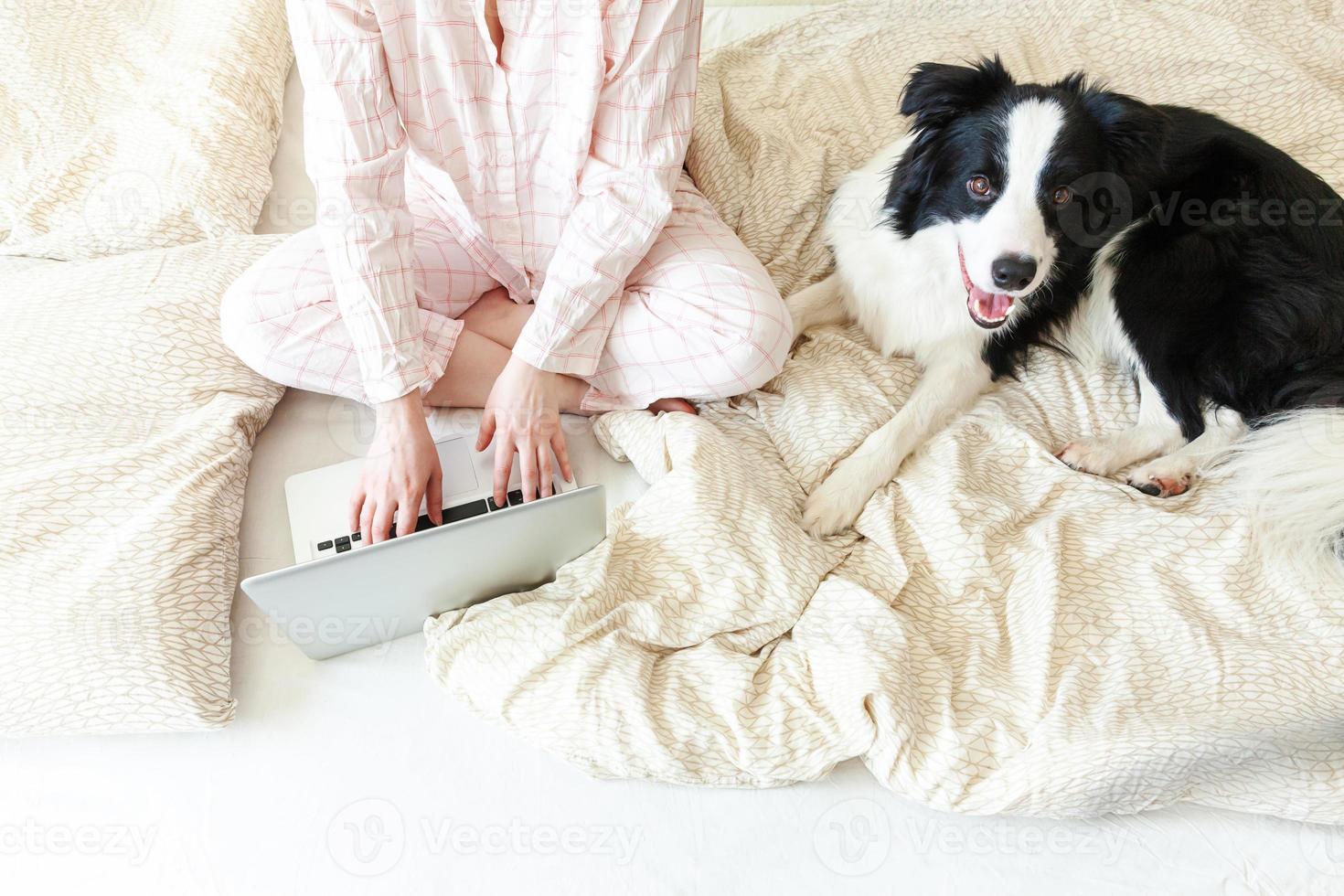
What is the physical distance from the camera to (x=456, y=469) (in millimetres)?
1250

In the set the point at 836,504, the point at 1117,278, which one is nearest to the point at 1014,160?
the point at 1117,278

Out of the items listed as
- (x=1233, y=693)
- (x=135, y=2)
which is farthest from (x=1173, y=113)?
(x=135, y=2)

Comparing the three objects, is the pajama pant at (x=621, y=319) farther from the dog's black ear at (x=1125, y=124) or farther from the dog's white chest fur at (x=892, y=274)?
the dog's black ear at (x=1125, y=124)

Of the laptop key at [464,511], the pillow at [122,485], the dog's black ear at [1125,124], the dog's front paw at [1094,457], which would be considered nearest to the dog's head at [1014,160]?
the dog's black ear at [1125,124]

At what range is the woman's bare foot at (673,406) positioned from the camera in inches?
56.8

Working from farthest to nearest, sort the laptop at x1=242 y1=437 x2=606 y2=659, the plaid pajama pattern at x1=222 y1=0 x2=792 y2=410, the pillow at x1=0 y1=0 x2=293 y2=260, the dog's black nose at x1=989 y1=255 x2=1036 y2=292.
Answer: the pillow at x1=0 y1=0 x2=293 y2=260 → the dog's black nose at x1=989 y1=255 x2=1036 y2=292 → the plaid pajama pattern at x1=222 y1=0 x2=792 y2=410 → the laptop at x1=242 y1=437 x2=606 y2=659

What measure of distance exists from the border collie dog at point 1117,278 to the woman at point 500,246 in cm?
30

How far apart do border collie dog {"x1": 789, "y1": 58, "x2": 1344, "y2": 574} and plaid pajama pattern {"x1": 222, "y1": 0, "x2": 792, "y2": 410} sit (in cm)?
29

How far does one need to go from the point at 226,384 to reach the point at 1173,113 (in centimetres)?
188

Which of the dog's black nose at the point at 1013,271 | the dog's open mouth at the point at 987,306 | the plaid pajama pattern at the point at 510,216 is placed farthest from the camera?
the dog's open mouth at the point at 987,306

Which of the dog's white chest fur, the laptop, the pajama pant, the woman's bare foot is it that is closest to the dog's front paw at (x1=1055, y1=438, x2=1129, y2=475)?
the dog's white chest fur

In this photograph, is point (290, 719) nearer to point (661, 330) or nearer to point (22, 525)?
point (22, 525)

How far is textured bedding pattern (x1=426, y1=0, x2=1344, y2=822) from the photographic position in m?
1.04

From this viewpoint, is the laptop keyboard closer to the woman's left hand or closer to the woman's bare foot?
the woman's left hand
